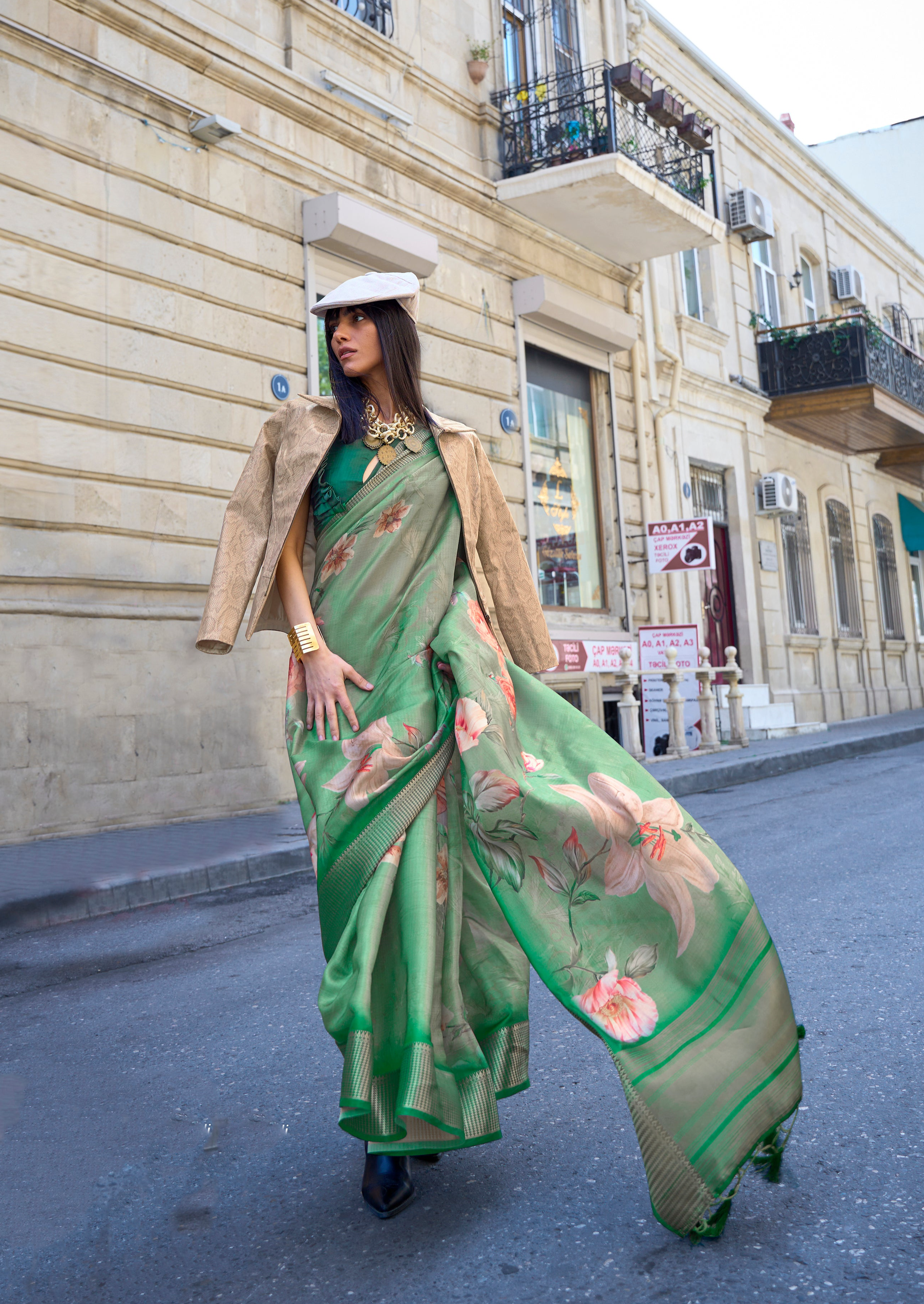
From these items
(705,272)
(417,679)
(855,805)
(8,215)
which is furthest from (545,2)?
(417,679)

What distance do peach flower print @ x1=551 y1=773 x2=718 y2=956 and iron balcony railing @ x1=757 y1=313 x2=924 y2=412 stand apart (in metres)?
17.3

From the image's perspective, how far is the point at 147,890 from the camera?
5734 millimetres

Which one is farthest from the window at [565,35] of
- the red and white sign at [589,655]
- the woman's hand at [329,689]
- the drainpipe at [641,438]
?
the woman's hand at [329,689]

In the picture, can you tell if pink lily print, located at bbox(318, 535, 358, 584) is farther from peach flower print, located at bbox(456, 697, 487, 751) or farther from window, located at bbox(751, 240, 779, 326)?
window, located at bbox(751, 240, 779, 326)

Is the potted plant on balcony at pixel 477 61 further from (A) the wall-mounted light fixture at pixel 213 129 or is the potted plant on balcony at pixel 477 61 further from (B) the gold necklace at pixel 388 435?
(B) the gold necklace at pixel 388 435

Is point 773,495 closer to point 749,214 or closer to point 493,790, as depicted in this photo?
point 749,214

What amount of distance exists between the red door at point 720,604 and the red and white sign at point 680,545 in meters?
2.59

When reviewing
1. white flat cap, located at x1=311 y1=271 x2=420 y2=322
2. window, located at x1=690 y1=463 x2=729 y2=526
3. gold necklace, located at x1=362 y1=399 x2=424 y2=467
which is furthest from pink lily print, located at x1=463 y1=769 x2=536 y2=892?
window, located at x1=690 y1=463 x2=729 y2=526

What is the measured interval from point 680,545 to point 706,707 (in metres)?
1.93

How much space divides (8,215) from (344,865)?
6862 millimetres

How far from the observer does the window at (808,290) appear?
20734 mm

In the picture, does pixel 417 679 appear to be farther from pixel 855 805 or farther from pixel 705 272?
pixel 705 272

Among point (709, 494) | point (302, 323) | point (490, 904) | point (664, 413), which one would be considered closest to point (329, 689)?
point (490, 904)

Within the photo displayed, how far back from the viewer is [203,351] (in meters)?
8.80
